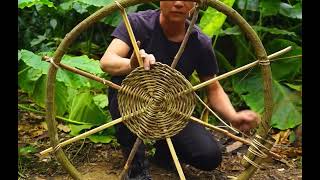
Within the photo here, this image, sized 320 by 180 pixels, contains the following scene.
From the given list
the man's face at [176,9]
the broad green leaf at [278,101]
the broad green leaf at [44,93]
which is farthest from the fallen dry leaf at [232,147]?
the man's face at [176,9]

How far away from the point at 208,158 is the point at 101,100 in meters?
0.75

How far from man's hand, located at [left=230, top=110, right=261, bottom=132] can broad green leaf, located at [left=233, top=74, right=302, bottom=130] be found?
2.79 ft

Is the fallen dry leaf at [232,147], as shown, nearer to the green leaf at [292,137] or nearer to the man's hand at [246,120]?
the green leaf at [292,137]

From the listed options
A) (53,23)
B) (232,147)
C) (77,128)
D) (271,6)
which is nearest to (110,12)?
(77,128)

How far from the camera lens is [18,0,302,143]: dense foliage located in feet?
7.68

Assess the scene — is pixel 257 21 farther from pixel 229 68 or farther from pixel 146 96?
pixel 146 96

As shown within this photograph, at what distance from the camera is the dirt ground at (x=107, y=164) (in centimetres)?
221

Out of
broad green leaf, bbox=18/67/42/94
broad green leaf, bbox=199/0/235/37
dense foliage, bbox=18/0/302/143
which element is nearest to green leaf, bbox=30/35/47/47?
dense foliage, bbox=18/0/302/143

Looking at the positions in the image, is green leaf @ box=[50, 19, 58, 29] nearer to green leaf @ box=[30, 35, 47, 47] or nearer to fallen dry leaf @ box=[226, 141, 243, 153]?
green leaf @ box=[30, 35, 47, 47]

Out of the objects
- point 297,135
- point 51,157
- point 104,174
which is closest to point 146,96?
point 104,174

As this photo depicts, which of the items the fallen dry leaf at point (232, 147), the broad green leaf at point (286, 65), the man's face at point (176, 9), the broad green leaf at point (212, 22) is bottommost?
the fallen dry leaf at point (232, 147)

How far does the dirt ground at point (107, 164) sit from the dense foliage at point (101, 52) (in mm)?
76

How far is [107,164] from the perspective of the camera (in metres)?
2.32

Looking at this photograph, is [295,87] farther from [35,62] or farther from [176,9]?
[35,62]
